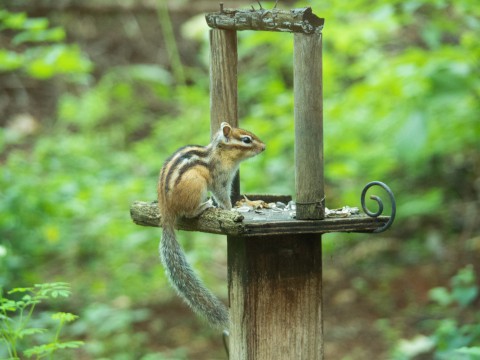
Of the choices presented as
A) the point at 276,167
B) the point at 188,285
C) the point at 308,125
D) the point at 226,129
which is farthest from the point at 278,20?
the point at 276,167

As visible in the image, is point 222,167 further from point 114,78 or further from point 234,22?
point 114,78

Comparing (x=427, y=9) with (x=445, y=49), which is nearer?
(x=445, y=49)

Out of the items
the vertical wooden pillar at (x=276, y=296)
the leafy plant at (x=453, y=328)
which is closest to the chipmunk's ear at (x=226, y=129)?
the vertical wooden pillar at (x=276, y=296)

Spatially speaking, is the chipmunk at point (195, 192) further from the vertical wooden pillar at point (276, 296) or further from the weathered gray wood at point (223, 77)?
the weathered gray wood at point (223, 77)

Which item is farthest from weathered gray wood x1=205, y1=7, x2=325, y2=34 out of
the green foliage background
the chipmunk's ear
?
the green foliage background

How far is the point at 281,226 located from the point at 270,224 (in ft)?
0.14

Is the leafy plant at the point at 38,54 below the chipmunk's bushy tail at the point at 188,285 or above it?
above

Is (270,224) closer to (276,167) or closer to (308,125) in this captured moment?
(308,125)

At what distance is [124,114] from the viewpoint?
389 inches

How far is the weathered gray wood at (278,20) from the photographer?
2.60 meters

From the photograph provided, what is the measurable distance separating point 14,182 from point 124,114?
385 centimetres

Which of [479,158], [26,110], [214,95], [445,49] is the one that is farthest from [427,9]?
[26,110]

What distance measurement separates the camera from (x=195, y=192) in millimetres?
2885

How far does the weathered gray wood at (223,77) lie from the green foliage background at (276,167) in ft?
5.98
